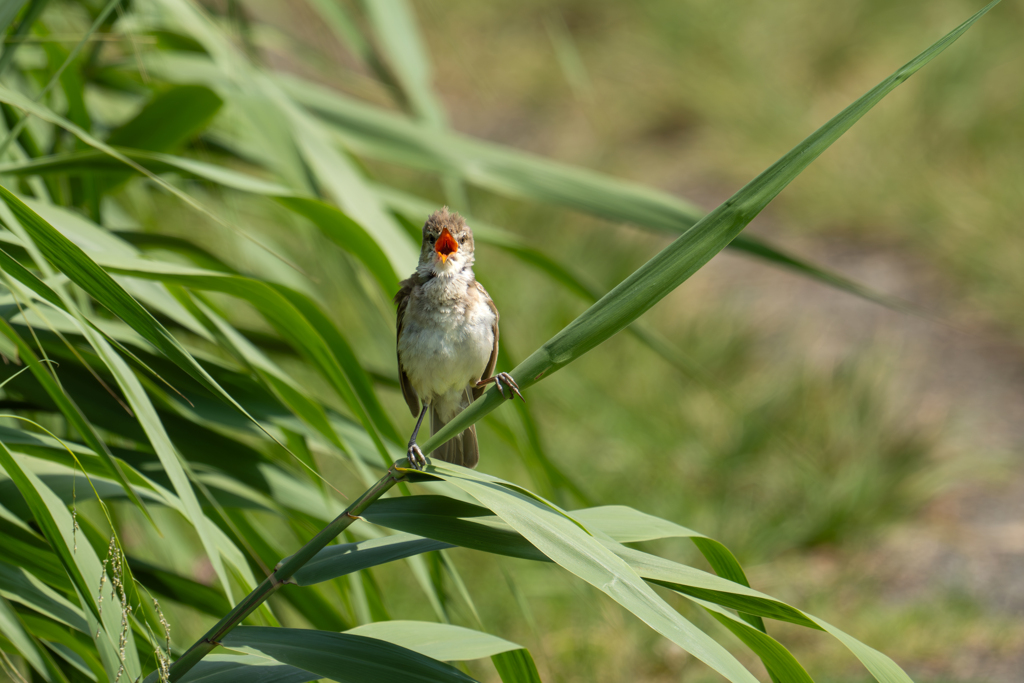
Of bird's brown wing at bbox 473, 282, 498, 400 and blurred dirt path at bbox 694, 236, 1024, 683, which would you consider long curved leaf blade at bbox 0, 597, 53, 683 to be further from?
blurred dirt path at bbox 694, 236, 1024, 683

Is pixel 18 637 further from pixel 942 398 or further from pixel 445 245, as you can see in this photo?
pixel 942 398

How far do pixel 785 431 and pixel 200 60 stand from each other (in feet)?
11.2

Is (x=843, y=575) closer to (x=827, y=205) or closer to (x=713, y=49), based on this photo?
(x=827, y=205)

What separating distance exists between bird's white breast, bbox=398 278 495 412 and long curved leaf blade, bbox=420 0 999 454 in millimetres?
574

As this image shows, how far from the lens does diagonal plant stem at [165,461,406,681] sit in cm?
80

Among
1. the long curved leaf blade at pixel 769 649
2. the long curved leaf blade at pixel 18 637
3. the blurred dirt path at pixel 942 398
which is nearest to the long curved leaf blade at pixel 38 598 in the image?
the long curved leaf blade at pixel 18 637

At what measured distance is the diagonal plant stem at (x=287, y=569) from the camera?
0.80m

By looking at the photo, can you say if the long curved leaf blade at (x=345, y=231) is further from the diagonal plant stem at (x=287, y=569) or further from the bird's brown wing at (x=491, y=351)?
the diagonal plant stem at (x=287, y=569)

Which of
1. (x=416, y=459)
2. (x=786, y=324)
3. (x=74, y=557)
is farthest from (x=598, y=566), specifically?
(x=786, y=324)

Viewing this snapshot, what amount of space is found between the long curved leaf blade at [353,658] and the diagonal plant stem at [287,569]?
5 centimetres

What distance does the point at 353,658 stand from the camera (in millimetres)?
852

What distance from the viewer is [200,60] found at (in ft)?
6.20

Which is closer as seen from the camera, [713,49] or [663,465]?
[663,465]

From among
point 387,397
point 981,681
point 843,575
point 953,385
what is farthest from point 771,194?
point 953,385
